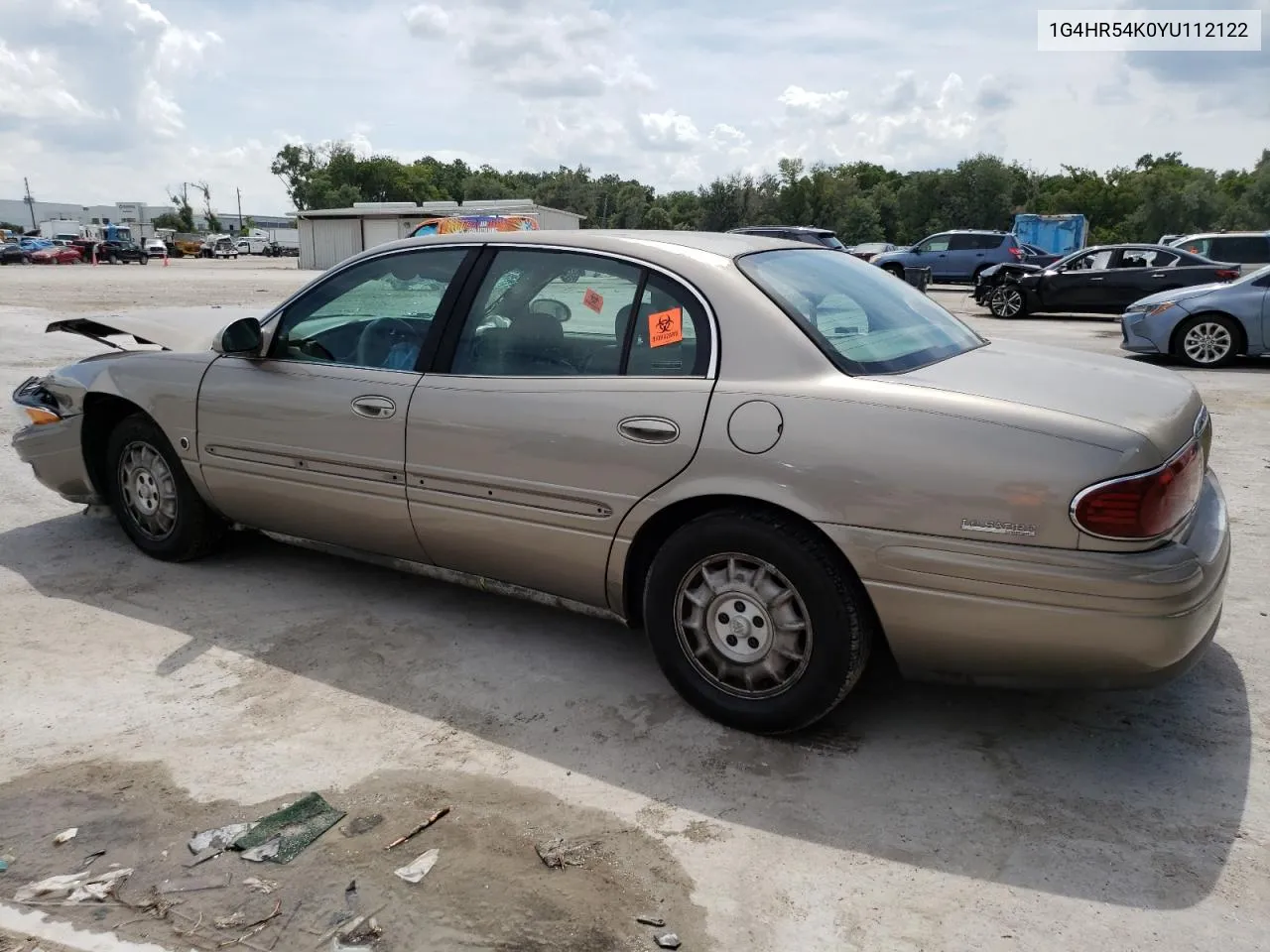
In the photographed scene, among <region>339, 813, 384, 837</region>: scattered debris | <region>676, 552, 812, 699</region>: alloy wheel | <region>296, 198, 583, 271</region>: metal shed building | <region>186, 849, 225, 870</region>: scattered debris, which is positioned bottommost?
<region>186, 849, 225, 870</region>: scattered debris

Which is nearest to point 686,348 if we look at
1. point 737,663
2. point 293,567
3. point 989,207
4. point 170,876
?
point 737,663

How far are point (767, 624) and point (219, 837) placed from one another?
5.50 ft

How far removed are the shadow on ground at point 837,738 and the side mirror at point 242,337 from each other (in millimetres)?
1109

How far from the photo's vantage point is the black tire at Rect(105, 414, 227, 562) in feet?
15.3

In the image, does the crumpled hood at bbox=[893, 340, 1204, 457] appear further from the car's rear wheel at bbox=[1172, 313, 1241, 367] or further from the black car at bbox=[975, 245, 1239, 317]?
the black car at bbox=[975, 245, 1239, 317]

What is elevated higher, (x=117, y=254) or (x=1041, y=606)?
(x=117, y=254)

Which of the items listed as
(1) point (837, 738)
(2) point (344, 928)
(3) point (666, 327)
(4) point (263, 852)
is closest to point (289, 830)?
(4) point (263, 852)

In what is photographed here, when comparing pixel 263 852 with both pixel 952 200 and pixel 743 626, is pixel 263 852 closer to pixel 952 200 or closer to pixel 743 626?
pixel 743 626

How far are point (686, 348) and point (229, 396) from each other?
7.19 feet

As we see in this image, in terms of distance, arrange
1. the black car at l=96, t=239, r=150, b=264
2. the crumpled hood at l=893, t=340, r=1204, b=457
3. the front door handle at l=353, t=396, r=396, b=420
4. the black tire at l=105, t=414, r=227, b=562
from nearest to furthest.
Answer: the crumpled hood at l=893, t=340, r=1204, b=457, the front door handle at l=353, t=396, r=396, b=420, the black tire at l=105, t=414, r=227, b=562, the black car at l=96, t=239, r=150, b=264

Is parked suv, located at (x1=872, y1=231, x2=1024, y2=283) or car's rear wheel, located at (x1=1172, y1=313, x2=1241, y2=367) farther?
parked suv, located at (x1=872, y1=231, x2=1024, y2=283)

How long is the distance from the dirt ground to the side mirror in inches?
43.7

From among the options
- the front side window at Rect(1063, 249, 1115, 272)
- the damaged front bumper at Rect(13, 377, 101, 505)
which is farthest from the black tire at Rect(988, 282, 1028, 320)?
the damaged front bumper at Rect(13, 377, 101, 505)

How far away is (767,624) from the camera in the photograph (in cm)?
313
